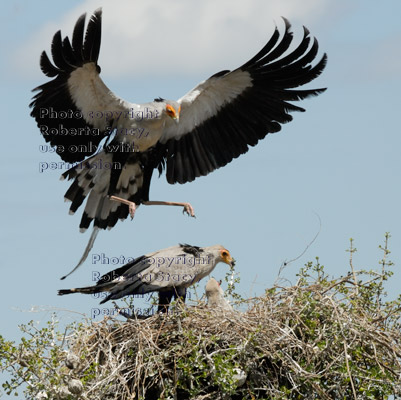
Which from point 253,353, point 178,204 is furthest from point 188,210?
point 253,353

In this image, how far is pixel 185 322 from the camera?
33.4 feet

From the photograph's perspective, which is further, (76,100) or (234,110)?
(234,110)

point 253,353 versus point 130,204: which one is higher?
point 130,204

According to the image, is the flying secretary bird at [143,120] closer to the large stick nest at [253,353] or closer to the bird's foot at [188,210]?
the bird's foot at [188,210]

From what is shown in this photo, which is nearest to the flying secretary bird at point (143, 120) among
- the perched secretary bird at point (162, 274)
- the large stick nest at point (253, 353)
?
the perched secretary bird at point (162, 274)

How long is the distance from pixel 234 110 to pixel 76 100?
2318mm

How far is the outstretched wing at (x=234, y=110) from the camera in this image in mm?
13422

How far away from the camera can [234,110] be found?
45.0 feet

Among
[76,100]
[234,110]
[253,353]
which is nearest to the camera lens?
[253,353]

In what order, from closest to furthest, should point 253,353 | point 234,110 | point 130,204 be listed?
point 253,353
point 130,204
point 234,110

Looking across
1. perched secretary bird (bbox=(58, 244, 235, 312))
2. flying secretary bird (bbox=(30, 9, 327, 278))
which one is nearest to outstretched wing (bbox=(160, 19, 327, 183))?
flying secretary bird (bbox=(30, 9, 327, 278))

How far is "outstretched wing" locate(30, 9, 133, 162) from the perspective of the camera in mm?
11922

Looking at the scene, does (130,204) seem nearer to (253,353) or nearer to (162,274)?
(162,274)

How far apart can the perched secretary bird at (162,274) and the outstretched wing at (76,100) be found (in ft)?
6.73
